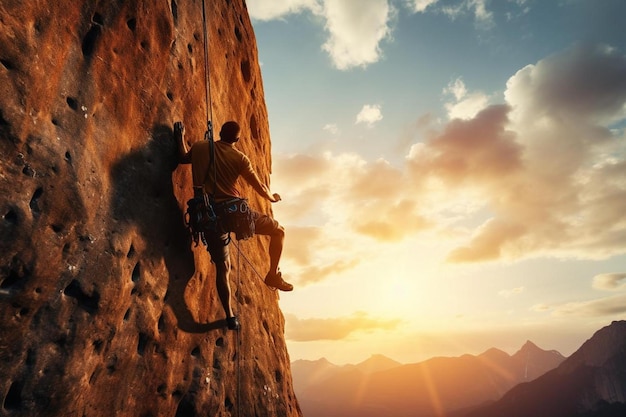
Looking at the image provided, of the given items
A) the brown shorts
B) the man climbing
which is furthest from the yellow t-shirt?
the brown shorts

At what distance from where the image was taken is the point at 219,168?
6492mm

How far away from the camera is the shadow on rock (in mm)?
5594

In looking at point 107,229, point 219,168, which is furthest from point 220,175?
point 107,229

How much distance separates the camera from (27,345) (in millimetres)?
4148

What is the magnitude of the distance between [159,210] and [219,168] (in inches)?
48.0

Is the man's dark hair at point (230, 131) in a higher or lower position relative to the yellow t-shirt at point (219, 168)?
higher

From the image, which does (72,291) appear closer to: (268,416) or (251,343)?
(251,343)

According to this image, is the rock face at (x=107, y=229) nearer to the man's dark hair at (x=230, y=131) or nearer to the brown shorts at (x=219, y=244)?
the brown shorts at (x=219, y=244)

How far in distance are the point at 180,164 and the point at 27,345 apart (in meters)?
3.61

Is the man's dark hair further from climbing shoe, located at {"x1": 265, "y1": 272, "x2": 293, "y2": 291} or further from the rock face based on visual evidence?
climbing shoe, located at {"x1": 265, "y1": 272, "x2": 293, "y2": 291}

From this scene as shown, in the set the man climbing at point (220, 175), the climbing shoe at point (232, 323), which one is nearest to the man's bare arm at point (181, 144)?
the man climbing at point (220, 175)

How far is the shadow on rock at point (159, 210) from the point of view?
18.4ft

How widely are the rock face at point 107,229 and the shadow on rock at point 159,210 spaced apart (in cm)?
2

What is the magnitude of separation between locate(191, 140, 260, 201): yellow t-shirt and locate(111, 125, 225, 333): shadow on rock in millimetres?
498
